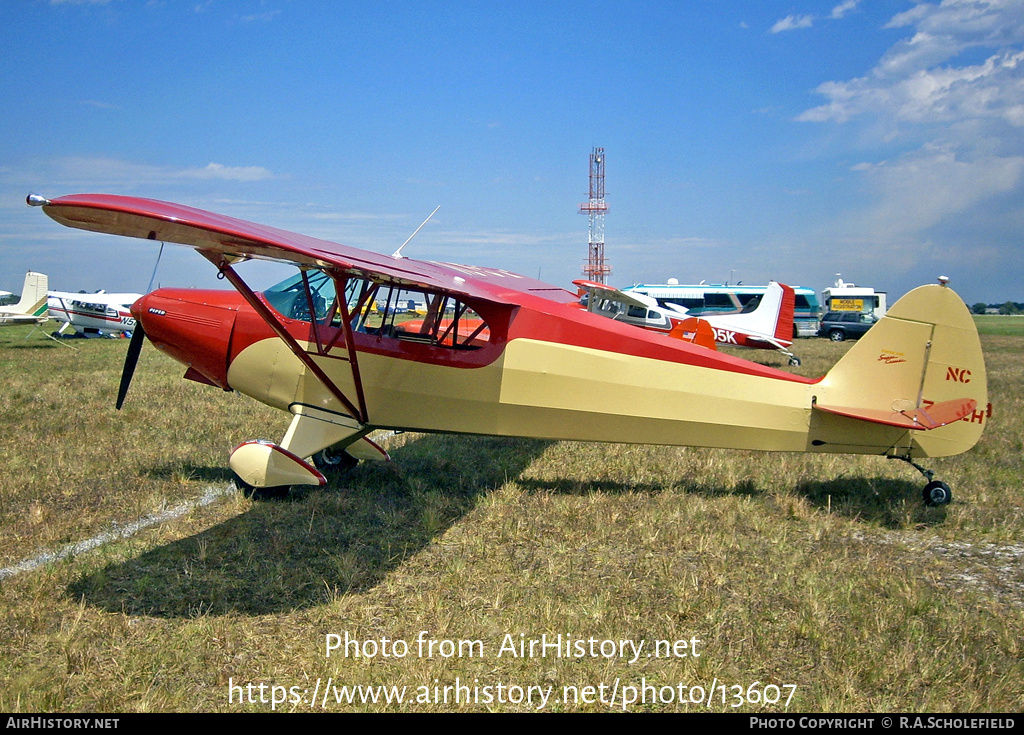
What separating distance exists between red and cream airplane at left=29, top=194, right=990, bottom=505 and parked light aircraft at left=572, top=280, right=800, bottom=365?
44.9 feet

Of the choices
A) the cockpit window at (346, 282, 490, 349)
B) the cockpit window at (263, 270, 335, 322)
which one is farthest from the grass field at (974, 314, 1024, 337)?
the cockpit window at (263, 270, 335, 322)

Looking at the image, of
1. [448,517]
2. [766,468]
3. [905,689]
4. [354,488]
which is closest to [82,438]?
[354,488]

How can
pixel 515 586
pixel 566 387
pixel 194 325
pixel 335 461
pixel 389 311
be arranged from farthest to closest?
pixel 335 461, pixel 194 325, pixel 389 311, pixel 566 387, pixel 515 586

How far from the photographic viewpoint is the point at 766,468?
7035 mm

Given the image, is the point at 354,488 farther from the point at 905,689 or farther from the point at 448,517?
the point at 905,689

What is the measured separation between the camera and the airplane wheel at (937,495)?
5.72 meters

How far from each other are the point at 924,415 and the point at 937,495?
0.89 metres

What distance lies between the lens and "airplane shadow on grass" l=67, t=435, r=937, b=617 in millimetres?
4090

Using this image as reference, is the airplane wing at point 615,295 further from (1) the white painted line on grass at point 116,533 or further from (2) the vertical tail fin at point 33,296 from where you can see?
(2) the vertical tail fin at point 33,296

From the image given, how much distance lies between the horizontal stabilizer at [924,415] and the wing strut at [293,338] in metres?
3.84

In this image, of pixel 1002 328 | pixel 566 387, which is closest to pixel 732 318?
pixel 566 387

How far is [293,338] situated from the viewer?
5.75 m

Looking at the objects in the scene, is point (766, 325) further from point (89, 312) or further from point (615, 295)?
point (89, 312)

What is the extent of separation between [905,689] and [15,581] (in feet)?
16.1
